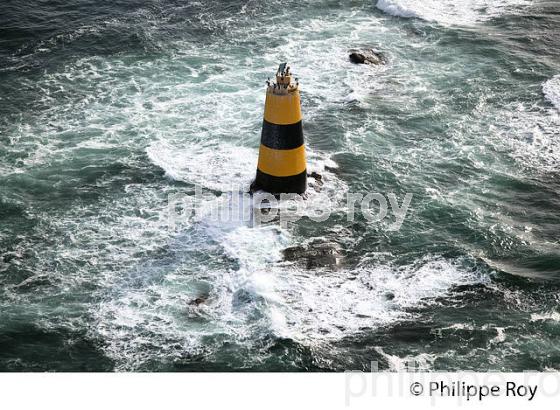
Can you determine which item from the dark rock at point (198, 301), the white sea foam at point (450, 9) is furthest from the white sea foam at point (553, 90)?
the dark rock at point (198, 301)

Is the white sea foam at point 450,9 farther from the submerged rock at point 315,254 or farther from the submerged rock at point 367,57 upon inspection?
the submerged rock at point 315,254

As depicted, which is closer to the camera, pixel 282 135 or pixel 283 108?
pixel 283 108

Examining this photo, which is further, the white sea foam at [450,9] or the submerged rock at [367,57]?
the white sea foam at [450,9]

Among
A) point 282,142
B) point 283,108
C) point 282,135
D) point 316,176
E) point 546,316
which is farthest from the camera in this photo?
point 316,176

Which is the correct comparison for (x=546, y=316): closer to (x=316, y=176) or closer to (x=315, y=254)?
(x=315, y=254)

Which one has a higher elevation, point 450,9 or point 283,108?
point 283,108

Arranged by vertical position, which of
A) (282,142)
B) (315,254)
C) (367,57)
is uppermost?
(282,142)

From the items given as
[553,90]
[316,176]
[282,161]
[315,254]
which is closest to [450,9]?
[553,90]

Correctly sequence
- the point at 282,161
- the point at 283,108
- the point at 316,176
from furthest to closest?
the point at 316,176 → the point at 282,161 → the point at 283,108
